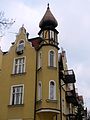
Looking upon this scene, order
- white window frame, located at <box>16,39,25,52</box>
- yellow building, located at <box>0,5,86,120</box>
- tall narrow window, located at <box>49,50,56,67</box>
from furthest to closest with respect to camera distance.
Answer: white window frame, located at <box>16,39,25,52</box> < tall narrow window, located at <box>49,50,56,67</box> < yellow building, located at <box>0,5,86,120</box>

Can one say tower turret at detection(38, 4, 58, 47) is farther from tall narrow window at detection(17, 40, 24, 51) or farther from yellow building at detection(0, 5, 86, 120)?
tall narrow window at detection(17, 40, 24, 51)

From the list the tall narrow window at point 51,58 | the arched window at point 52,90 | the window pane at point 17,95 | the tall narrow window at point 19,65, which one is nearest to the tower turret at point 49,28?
the tall narrow window at point 51,58

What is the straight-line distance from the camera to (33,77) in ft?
90.9

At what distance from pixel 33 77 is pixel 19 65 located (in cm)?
236

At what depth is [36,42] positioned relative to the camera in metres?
30.3

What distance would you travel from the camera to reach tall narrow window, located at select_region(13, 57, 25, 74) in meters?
28.6

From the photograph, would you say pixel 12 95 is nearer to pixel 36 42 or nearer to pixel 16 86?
pixel 16 86

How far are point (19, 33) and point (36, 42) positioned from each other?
2311 mm

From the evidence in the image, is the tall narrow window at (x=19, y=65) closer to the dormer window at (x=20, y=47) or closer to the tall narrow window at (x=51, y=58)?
the dormer window at (x=20, y=47)

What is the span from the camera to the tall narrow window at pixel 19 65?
2864cm

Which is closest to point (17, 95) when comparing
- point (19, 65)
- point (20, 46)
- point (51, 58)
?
point (19, 65)

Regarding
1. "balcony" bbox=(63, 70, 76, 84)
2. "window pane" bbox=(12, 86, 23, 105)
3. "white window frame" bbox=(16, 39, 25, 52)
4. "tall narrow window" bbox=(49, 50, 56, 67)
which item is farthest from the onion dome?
"window pane" bbox=(12, 86, 23, 105)

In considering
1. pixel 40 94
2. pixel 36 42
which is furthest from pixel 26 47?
pixel 40 94

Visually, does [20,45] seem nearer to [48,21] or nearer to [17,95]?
[48,21]
